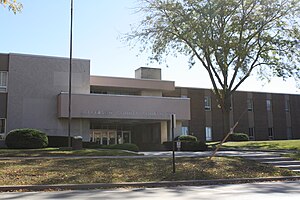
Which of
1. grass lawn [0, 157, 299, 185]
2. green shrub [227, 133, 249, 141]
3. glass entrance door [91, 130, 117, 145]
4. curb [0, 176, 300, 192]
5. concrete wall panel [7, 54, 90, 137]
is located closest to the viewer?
curb [0, 176, 300, 192]

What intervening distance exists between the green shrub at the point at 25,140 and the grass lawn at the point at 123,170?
368 inches

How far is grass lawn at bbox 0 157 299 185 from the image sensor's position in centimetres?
1377

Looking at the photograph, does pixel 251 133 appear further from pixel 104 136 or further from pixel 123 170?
pixel 123 170

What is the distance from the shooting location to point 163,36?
104 feet

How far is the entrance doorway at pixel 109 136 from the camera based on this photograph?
37.8 metres

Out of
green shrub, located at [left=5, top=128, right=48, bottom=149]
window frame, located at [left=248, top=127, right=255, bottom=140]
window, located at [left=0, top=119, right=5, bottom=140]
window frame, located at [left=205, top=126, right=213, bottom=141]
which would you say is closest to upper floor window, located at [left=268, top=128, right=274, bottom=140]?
window frame, located at [left=248, top=127, right=255, bottom=140]

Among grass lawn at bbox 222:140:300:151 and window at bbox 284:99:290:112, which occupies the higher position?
window at bbox 284:99:290:112

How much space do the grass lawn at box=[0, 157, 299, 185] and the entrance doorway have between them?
20.0 metres

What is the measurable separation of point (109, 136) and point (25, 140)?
1323cm

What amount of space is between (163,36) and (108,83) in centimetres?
763

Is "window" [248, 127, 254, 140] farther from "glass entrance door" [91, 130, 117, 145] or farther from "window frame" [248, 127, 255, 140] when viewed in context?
"glass entrance door" [91, 130, 117, 145]

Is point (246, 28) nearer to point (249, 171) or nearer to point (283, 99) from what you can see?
point (249, 171)

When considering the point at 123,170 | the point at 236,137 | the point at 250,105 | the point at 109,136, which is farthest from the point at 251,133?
the point at 123,170

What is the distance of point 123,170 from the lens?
15531 mm
